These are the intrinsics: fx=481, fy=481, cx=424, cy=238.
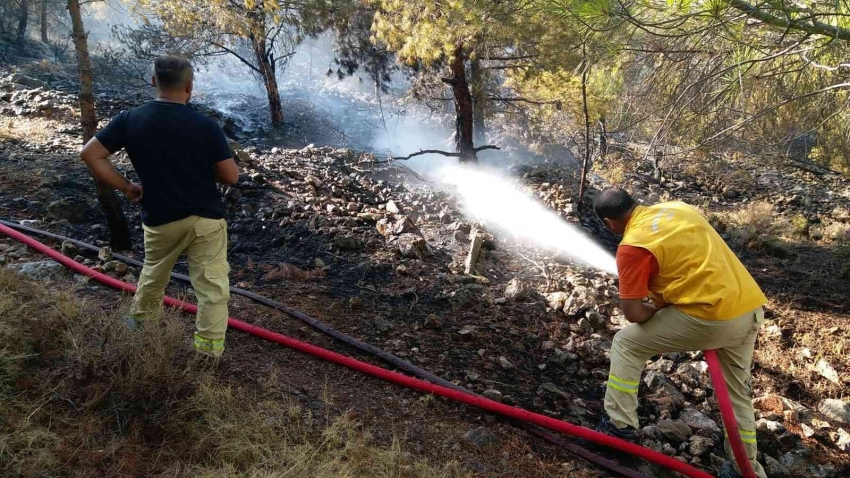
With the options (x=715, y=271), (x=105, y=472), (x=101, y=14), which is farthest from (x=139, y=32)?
(x=101, y=14)

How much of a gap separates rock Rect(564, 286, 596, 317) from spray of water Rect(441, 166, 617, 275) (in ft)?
3.77

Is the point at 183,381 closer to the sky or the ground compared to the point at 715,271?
closer to the ground

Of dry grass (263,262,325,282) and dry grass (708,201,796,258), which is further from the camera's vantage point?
dry grass (708,201,796,258)

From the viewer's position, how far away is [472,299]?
15.3 feet

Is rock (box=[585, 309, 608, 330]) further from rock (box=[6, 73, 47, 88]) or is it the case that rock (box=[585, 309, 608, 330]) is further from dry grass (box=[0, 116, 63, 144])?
rock (box=[6, 73, 47, 88])

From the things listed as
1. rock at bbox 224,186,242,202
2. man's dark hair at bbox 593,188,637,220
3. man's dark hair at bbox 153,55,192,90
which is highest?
man's dark hair at bbox 153,55,192,90

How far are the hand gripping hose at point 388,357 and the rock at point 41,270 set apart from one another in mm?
567

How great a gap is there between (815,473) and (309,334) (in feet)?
10.8

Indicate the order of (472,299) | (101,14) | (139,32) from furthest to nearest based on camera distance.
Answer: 1. (101,14)
2. (139,32)
3. (472,299)

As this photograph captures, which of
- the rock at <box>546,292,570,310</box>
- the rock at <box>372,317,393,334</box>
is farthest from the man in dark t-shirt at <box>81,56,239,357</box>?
the rock at <box>546,292,570,310</box>

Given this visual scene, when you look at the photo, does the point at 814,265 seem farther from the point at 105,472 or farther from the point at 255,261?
the point at 105,472

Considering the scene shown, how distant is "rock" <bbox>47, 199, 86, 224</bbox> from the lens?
5.22 m

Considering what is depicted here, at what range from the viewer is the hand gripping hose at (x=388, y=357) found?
2.62 m

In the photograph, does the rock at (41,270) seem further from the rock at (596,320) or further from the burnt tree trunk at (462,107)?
the burnt tree trunk at (462,107)
